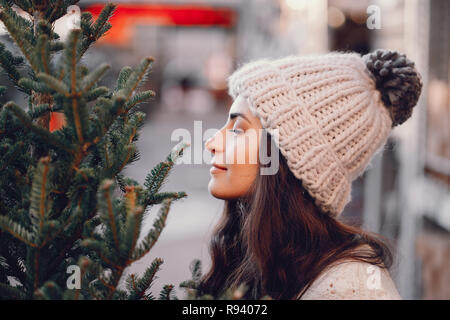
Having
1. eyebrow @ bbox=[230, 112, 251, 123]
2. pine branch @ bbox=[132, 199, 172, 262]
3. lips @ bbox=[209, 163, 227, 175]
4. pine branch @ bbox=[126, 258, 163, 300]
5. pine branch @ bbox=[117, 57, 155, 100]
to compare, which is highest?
pine branch @ bbox=[117, 57, 155, 100]

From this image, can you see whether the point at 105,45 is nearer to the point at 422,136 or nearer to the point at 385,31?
the point at 385,31

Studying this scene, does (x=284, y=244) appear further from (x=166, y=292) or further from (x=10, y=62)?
(x=10, y=62)

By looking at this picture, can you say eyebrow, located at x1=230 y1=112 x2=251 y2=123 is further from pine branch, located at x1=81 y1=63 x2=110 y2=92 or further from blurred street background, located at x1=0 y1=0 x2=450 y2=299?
pine branch, located at x1=81 y1=63 x2=110 y2=92

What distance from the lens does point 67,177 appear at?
999mm

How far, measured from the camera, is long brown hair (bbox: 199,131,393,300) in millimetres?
1370

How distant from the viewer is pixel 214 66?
13391mm

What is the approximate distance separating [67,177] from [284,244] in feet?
2.38

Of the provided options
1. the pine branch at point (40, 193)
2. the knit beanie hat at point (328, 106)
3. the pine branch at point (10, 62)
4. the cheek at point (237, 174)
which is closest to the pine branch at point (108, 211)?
the pine branch at point (40, 193)

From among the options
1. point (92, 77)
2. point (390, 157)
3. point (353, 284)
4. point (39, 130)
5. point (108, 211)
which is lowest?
point (353, 284)

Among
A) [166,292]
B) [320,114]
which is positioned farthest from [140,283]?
[320,114]

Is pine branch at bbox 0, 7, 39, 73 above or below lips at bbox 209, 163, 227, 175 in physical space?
above

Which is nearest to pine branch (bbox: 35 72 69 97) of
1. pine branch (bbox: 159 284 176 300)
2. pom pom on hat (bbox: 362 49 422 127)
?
pine branch (bbox: 159 284 176 300)

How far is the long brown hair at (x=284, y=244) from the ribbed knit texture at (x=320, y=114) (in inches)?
2.2

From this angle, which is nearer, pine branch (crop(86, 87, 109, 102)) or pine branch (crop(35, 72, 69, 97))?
pine branch (crop(35, 72, 69, 97))
